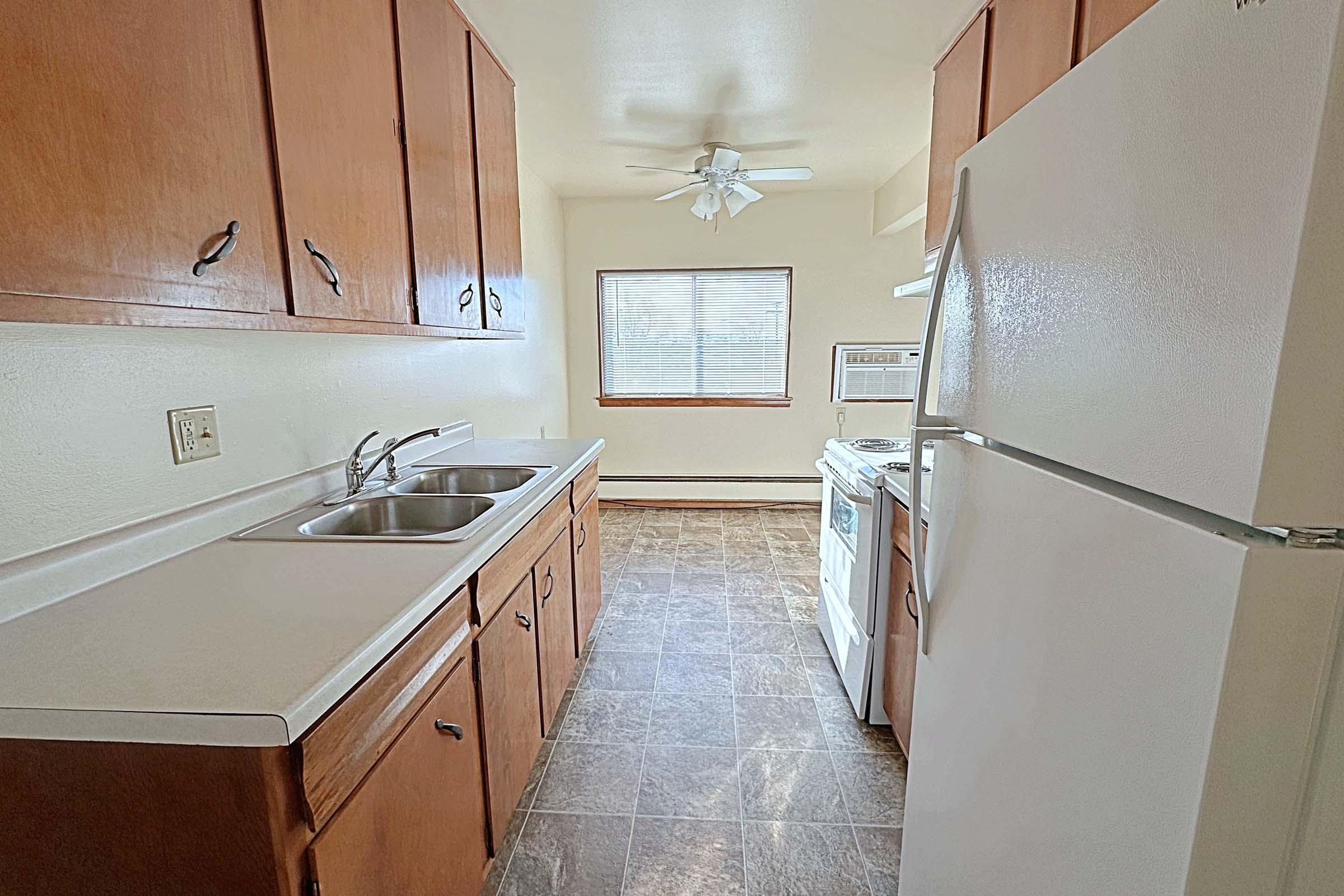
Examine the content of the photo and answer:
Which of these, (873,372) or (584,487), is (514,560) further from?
(873,372)

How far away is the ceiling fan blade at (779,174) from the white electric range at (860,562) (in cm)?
166

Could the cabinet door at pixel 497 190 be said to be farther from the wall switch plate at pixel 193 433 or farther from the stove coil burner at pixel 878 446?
the stove coil burner at pixel 878 446

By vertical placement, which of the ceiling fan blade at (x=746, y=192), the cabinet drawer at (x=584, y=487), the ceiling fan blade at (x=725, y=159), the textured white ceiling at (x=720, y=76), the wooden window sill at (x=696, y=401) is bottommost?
the cabinet drawer at (x=584, y=487)

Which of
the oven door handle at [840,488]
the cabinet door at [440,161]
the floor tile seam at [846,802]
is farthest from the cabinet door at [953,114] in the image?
the floor tile seam at [846,802]

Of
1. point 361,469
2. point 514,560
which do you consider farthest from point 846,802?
point 361,469

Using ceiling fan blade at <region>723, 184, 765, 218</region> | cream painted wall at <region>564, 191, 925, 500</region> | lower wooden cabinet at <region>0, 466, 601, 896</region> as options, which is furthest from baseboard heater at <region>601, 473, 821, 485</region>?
lower wooden cabinet at <region>0, 466, 601, 896</region>

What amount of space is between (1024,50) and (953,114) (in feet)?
1.64

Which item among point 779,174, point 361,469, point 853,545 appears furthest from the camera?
point 779,174

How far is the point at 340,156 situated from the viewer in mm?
1330

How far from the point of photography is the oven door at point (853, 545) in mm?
2053

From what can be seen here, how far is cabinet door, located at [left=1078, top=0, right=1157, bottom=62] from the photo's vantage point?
4.04ft

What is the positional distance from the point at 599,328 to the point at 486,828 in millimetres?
3912

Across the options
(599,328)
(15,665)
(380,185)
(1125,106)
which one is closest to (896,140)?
(599,328)

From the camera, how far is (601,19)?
205 cm
